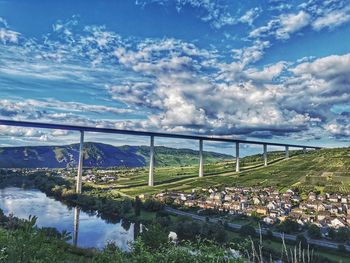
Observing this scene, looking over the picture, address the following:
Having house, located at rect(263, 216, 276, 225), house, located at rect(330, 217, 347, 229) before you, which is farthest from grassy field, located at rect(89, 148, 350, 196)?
house, located at rect(263, 216, 276, 225)

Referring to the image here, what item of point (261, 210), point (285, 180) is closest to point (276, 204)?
point (261, 210)

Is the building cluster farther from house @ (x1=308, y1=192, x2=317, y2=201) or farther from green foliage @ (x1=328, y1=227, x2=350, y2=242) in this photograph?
green foliage @ (x1=328, y1=227, x2=350, y2=242)

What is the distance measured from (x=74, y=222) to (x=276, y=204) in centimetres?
3524

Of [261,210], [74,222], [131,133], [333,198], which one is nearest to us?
[74,222]

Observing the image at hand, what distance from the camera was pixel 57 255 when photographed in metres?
7.34

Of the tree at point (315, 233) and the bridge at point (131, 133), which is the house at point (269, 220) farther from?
the bridge at point (131, 133)

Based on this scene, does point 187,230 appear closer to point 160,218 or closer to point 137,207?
point 160,218

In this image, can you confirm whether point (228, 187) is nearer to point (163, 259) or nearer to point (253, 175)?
point (253, 175)

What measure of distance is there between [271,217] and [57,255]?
49.4 metres

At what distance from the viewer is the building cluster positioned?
170 ft

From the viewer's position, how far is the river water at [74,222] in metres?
40.0

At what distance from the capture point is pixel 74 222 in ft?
160

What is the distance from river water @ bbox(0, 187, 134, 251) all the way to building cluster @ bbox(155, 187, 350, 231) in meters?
19.2

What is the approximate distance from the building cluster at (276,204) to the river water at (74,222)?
1922 centimetres
